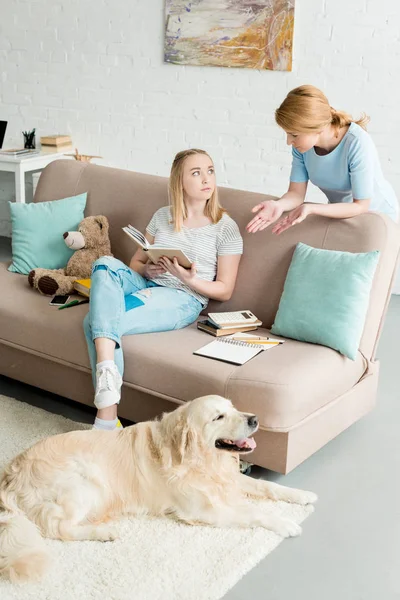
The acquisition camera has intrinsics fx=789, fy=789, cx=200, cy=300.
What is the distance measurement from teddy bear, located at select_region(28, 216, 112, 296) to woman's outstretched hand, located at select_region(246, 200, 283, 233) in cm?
78

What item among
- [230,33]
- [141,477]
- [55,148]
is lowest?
[141,477]

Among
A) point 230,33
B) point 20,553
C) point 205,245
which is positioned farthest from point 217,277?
point 230,33

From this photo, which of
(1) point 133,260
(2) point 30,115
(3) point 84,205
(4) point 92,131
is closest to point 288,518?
(1) point 133,260

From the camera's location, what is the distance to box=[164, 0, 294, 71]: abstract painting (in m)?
4.84

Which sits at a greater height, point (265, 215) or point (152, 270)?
point (265, 215)

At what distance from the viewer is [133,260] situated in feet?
11.2

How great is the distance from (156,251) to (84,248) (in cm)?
66

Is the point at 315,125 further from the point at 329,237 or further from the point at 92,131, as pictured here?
the point at 92,131

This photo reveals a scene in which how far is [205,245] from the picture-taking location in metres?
3.23

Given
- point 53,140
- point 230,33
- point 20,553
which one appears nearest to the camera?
point 20,553

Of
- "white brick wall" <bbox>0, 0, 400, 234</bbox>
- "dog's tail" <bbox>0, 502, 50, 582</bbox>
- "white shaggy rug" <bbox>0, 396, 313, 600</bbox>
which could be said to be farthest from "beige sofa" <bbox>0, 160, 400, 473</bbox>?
"white brick wall" <bbox>0, 0, 400, 234</bbox>

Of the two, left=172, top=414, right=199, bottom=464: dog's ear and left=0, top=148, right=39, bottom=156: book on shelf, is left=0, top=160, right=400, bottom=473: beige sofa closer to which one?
left=172, top=414, right=199, bottom=464: dog's ear

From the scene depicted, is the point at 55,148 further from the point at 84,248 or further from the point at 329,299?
the point at 329,299

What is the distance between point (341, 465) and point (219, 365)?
604 mm
